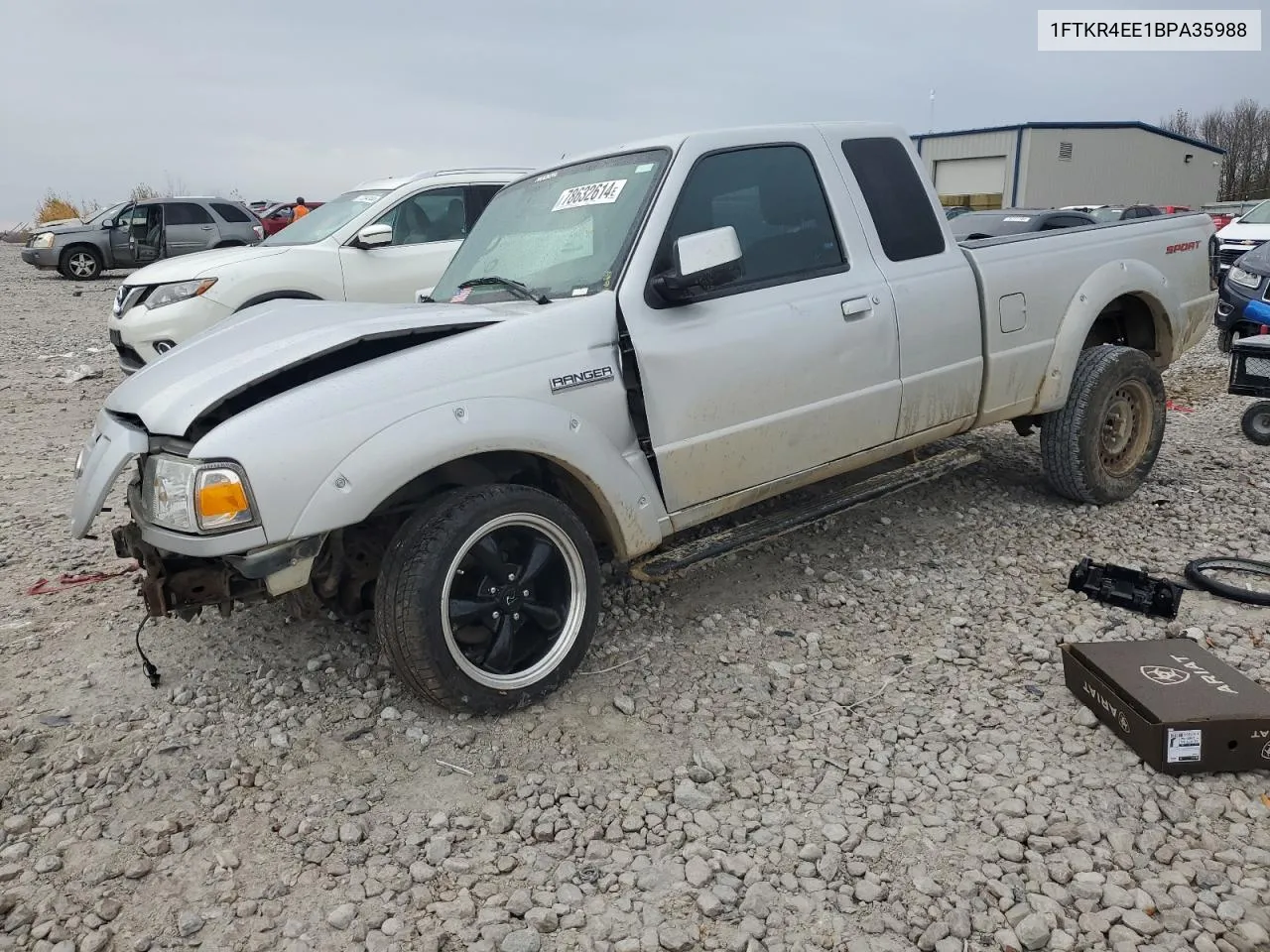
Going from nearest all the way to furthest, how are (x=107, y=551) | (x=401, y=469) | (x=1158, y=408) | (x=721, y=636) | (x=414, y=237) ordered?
(x=401, y=469), (x=721, y=636), (x=107, y=551), (x=1158, y=408), (x=414, y=237)

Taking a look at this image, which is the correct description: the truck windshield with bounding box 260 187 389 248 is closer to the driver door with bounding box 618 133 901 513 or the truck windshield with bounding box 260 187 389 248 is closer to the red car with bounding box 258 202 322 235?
the driver door with bounding box 618 133 901 513

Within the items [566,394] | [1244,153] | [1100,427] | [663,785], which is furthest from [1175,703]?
[1244,153]

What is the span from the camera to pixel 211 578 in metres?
2.99

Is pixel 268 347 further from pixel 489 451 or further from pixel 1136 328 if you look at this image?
pixel 1136 328

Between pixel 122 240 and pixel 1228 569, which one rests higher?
pixel 122 240

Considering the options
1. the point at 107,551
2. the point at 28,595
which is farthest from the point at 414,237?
the point at 28,595

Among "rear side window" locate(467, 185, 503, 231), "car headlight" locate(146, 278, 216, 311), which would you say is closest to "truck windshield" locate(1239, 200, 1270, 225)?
"rear side window" locate(467, 185, 503, 231)

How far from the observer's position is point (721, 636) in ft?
12.7

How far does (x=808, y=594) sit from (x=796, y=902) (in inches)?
75.8

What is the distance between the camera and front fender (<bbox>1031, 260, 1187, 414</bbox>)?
4793 millimetres

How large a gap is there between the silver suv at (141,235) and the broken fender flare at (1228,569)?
17.7 meters

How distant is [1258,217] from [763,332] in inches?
567

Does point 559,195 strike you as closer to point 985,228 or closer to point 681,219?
point 681,219


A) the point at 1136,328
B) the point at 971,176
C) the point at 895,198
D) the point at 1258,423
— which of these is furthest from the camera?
the point at 971,176
